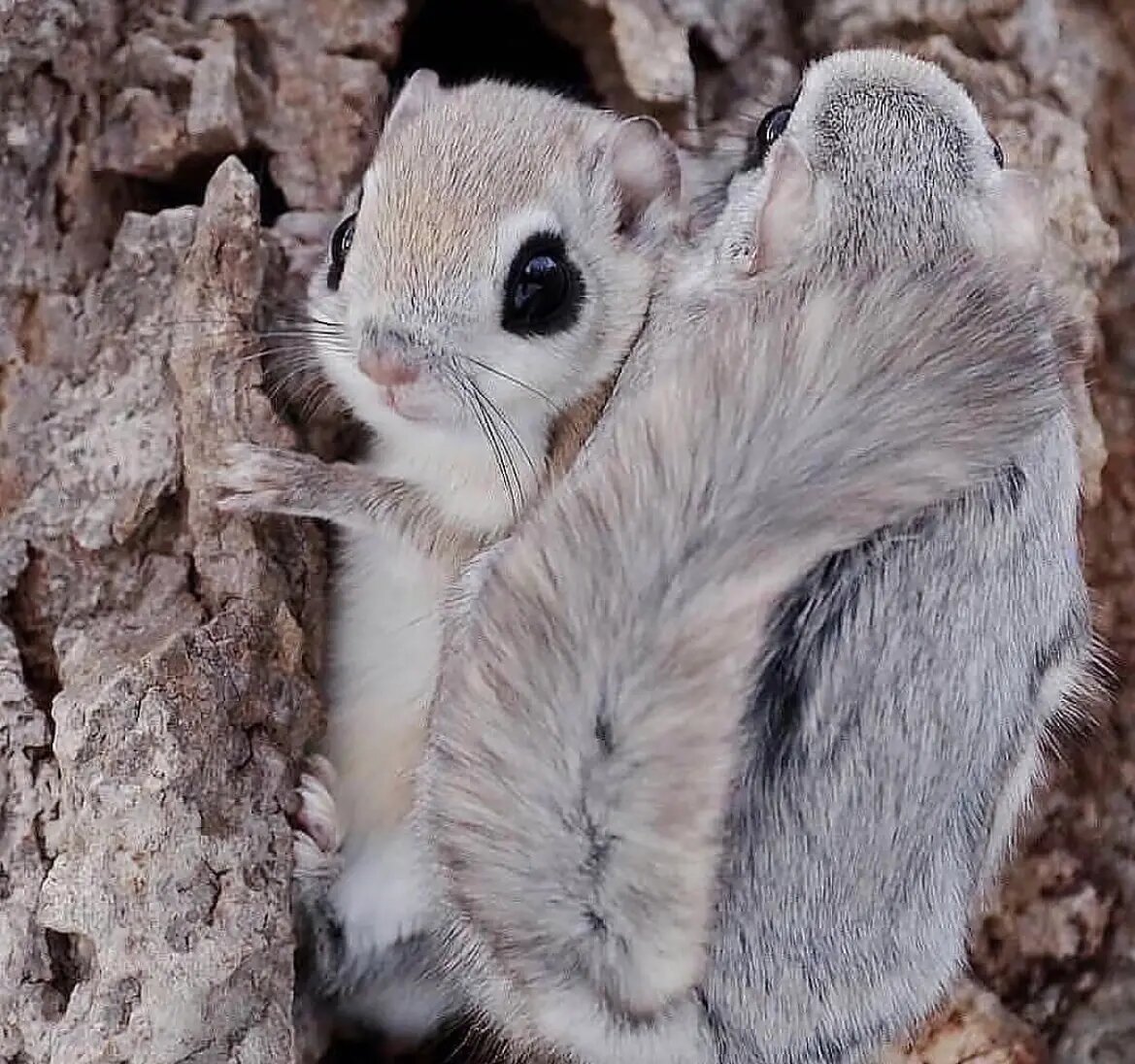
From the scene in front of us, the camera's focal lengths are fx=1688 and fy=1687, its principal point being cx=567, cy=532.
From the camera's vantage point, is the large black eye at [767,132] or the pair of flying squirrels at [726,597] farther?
the large black eye at [767,132]

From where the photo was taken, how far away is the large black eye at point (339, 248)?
2.25m

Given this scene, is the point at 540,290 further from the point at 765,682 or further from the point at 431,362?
the point at 765,682

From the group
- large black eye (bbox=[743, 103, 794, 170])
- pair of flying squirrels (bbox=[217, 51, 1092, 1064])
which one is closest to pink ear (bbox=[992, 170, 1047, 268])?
pair of flying squirrels (bbox=[217, 51, 1092, 1064])

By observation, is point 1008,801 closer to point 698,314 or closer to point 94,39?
point 698,314

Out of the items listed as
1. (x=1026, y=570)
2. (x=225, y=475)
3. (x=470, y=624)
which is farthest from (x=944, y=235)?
(x=225, y=475)

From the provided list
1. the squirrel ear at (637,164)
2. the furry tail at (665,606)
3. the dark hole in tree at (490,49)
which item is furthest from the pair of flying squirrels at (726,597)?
the dark hole in tree at (490,49)

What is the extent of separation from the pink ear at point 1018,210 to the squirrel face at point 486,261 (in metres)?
0.48

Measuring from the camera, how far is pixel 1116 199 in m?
2.62

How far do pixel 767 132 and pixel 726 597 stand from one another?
0.98 metres

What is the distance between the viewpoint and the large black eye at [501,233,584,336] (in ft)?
7.06

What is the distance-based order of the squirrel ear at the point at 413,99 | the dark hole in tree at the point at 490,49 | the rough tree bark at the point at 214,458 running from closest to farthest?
the rough tree bark at the point at 214,458 < the squirrel ear at the point at 413,99 < the dark hole in tree at the point at 490,49

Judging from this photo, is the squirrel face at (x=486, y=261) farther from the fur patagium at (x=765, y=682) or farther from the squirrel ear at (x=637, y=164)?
the fur patagium at (x=765, y=682)

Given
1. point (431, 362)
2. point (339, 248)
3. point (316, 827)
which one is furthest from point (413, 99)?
point (316, 827)

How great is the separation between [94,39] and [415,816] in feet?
3.76
